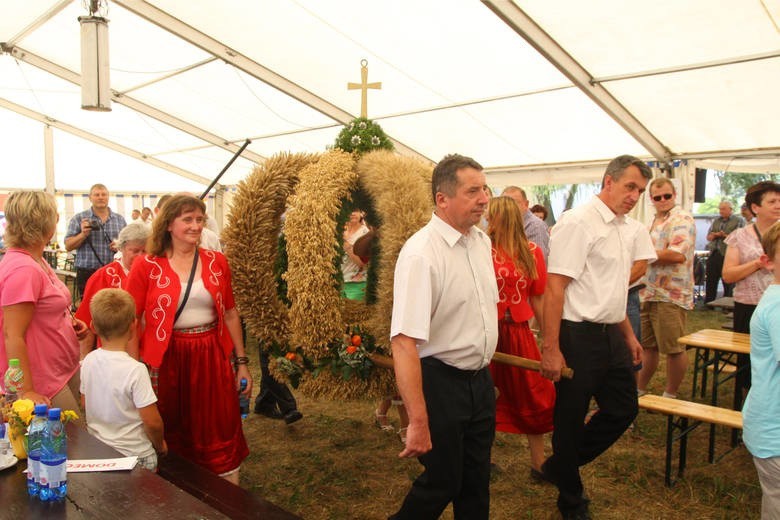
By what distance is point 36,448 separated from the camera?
73.2 inches

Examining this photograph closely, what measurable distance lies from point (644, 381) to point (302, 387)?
3768 mm

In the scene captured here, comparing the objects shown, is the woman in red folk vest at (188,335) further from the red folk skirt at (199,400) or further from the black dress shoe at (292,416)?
the black dress shoe at (292,416)

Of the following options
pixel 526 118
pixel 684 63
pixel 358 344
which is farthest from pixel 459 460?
pixel 526 118

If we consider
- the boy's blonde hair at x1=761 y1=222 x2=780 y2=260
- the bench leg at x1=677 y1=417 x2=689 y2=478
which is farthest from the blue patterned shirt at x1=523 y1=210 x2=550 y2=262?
the boy's blonde hair at x1=761 y1=222 x2=780 y2=260

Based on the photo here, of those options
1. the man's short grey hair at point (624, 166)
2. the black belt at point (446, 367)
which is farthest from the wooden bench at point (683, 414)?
the black belt at point (446, 367)

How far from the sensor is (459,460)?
2.39 m

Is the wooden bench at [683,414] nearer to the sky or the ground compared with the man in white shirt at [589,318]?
nearer to the ground

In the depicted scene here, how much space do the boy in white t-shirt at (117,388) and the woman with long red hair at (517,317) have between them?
2.08 metres

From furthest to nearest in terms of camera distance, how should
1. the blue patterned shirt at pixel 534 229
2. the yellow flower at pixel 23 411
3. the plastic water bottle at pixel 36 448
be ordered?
1. the blue patterned shirt at pixel 534 229
2. the yellow flower at pixel 23 411
3. the plastic water bottle at pixel 36 448

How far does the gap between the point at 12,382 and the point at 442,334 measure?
5.57ft

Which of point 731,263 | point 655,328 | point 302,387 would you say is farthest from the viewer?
point 655,328

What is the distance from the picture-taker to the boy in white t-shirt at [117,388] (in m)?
2.54

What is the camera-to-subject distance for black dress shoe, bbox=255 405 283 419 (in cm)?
511

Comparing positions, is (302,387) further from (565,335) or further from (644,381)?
(644,381)
